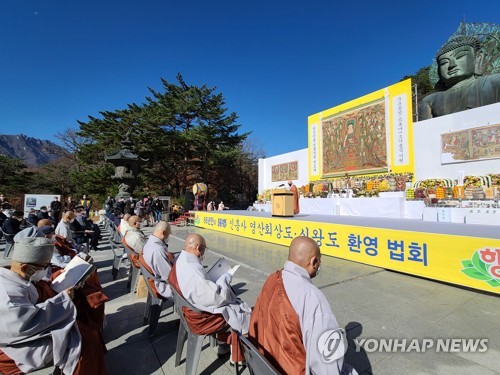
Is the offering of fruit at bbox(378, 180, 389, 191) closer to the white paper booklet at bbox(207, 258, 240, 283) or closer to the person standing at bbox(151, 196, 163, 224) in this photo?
the white paper booklet at bbox(207, 258, 240, 283)

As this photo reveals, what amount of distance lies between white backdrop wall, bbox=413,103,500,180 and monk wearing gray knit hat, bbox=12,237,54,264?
11.6 meters

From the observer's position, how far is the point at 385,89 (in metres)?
11.8

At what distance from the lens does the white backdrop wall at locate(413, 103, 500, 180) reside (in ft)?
27.8

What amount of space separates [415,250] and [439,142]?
8146 mm

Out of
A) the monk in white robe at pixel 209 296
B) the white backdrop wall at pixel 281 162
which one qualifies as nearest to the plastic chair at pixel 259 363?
the monk in white robe at pixel 209 296

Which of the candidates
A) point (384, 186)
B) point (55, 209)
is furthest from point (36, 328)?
point (384, 186)

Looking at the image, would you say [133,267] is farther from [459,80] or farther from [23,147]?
[23,147]

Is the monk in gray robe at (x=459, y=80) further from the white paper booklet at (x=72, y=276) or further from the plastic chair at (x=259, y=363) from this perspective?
the white paper booklet at (x=72, y=276)

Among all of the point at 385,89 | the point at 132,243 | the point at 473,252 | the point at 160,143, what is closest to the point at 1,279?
the point at 132,243

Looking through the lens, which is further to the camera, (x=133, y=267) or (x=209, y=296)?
(x=133, y=267)

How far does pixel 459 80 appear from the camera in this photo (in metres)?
11.2

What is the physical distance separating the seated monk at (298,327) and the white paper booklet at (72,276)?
4.56 feet

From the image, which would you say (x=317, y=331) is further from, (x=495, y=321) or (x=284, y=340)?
(x=495, y=321)

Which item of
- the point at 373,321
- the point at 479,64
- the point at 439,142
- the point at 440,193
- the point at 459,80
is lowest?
the point at 373,321
